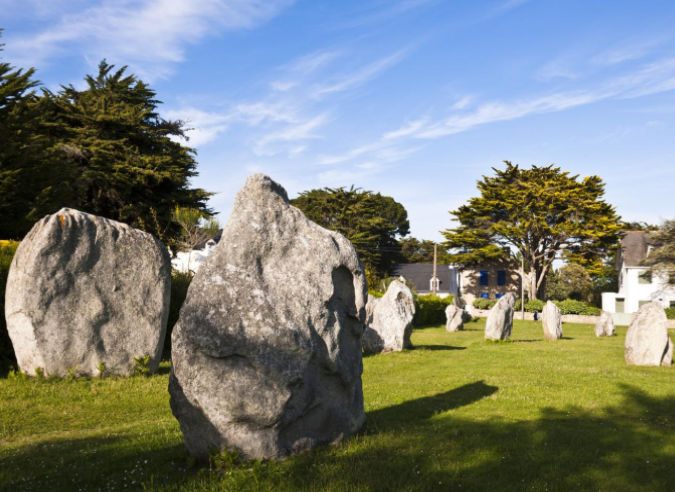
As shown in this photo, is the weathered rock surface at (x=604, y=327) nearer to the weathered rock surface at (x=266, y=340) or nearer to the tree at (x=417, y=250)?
the weathered rock surface at (x=266, y=340)

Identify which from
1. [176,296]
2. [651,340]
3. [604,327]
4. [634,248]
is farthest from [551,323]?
[634,248]

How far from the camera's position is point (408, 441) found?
677 centimetres

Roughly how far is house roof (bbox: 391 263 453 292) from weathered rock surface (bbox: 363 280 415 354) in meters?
44.8

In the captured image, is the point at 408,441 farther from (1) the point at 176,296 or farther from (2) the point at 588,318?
(2) the point at 588,318

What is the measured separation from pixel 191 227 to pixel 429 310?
1826 cm

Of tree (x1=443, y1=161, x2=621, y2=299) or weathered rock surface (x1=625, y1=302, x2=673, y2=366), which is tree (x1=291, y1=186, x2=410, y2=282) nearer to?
tree (x1=443, y1=161, x2=621, y2=299)

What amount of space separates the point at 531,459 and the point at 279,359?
302 centimetres

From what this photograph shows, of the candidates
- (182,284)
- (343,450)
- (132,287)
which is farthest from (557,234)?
(343,450)

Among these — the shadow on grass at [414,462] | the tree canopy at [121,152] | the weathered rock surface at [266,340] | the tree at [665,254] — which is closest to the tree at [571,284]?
the tree at [665,254]

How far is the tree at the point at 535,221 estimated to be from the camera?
50.5 meters

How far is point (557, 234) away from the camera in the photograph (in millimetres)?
51812

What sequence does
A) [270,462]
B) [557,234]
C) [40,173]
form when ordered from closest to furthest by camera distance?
[270,462], [40,173], [557,234]

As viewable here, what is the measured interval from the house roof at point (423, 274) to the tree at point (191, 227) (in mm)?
33855

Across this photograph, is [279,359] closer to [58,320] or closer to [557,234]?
[58,320]
